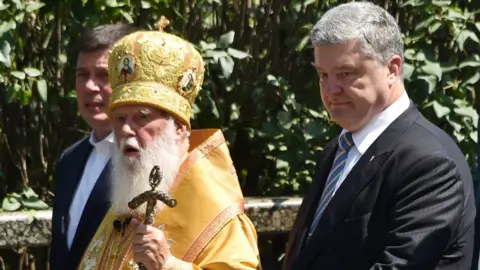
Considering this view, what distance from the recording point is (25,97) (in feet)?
20.4

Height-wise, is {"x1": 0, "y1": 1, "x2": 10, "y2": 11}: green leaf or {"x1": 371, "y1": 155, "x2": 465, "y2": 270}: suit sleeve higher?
{"x1": 371, "y1": 155, "x2": 465, "y2": 270}: suit sleeve

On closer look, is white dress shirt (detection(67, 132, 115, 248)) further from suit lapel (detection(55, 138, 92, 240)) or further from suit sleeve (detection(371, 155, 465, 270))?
suit sleeve (detection(371, 155, 465, 270))

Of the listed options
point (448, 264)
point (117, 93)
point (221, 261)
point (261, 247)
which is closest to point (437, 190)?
point (448, 264)

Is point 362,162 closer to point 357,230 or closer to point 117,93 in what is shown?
point 357,230

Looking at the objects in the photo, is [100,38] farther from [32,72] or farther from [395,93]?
[395,93]

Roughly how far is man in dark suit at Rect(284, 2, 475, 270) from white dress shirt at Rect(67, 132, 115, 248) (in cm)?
112

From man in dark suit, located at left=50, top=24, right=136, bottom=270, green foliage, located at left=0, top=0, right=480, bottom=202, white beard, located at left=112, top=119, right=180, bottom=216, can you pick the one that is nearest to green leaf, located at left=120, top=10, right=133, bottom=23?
green foliage, located at left=0, top=0, right=480, bottom=202

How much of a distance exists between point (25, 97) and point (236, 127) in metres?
1.15

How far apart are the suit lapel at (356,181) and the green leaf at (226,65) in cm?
233

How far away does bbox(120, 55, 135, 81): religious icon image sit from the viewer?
448 centimetres

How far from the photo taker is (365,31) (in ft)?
13.0

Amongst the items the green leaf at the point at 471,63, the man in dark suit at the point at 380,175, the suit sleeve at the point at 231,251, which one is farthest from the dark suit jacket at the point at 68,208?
the green leaf at the point at 471,63

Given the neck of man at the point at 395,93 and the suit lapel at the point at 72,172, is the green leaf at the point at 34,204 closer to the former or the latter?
the suit lapel at the point at 72,172

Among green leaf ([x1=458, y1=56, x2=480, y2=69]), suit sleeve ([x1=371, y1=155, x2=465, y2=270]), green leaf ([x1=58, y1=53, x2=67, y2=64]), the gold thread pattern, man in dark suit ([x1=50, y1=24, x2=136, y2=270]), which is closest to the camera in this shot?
suit sleeve ([x1=371, y1=155, x2=465, y2=270])
